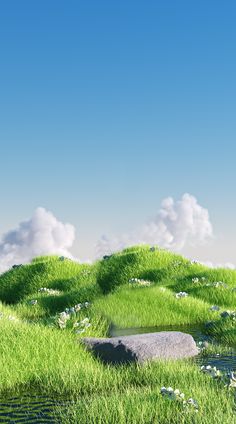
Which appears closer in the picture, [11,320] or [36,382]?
[36,382]

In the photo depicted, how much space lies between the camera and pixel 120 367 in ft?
30.9

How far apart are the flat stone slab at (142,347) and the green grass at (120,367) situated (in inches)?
10.5

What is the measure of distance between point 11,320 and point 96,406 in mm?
6513

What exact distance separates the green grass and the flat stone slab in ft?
0.87

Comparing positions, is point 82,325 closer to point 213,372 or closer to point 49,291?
point 213,372

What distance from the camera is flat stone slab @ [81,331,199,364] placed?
32.9 feet

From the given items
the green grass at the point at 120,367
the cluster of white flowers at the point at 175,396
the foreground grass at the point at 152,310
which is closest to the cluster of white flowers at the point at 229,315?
the green grass at the point at 120,367

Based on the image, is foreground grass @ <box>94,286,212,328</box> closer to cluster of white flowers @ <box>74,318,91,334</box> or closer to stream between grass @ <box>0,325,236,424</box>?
cluster of white flowers @ <box>74,318,91,334</box>

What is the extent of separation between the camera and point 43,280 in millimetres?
26297

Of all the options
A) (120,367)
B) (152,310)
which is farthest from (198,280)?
(120,367)

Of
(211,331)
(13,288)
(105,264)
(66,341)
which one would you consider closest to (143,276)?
(105,264)

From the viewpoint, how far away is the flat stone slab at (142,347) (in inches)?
395

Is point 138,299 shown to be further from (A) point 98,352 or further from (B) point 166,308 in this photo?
(A) point 98,352

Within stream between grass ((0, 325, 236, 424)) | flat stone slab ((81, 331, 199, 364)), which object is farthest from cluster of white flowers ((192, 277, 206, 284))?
stream between grass ((0, 325, 236, 424))
